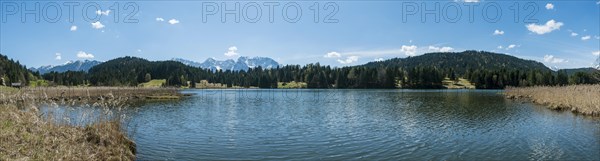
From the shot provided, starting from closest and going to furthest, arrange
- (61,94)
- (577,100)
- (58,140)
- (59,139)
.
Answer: (58,140) → (59,139) → (61,94) → (577,100)

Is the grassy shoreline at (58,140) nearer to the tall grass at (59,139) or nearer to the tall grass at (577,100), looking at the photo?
the tall grass at (59,139)

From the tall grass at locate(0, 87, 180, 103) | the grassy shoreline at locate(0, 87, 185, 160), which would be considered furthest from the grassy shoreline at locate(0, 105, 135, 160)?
the tall grass at locate(0, 87, 180, 103)

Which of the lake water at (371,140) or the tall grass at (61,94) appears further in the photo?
the tall grass at (61,94)

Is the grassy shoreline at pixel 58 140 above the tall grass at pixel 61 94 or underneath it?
underneath

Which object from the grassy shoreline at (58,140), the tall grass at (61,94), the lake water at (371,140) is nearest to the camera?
the grassy shoreline at (58,140)

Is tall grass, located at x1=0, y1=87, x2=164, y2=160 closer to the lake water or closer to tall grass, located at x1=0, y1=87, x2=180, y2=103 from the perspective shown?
tall grass, located at x1=0, y1=87, x2=180, y2=103

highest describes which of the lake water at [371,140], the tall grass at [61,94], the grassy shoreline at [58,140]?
the tall grass at [61,94]

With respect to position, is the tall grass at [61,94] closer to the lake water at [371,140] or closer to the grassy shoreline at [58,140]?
the grassy shoreline at [58,140]

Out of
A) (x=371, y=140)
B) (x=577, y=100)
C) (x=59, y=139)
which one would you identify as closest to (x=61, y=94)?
(x=59, y=139)

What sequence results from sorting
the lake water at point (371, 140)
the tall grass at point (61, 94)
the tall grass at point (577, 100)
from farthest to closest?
1. the tall grass at point (577, 100)
2. the tall grass at point (61, 94)
3. the lake water at point (371, 140)

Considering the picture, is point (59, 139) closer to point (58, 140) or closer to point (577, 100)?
point (58, 140)

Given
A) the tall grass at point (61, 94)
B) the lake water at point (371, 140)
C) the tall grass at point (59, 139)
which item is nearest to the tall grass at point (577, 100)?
the lake water at point (371, 140)

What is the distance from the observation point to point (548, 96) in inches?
1918

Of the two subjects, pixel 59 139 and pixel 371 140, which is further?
pixel 371 140
